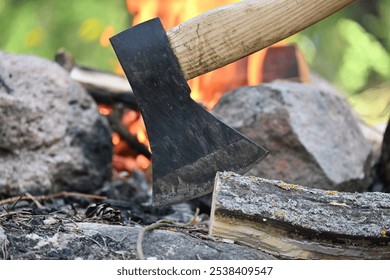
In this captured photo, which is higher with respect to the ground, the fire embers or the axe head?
the axe head

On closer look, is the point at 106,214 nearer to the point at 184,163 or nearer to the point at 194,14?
the point at 184,163

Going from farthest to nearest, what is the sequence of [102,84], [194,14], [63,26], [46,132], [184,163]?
[63,26] → [194,14] → [102,84] → [46,132] → [184,163]

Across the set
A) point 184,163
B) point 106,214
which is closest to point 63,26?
point 106,214

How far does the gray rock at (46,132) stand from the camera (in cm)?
357

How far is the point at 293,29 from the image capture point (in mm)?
2604

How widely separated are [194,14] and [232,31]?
2.96m

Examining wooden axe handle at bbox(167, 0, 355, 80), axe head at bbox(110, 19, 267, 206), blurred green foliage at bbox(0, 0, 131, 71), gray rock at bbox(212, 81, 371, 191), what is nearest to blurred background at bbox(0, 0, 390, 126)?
blurred green foliage at bbox(0, 0, 131, 71)

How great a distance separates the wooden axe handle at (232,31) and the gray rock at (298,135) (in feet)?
3.63

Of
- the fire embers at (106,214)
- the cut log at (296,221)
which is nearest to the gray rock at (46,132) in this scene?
the fire embers at (106,214)

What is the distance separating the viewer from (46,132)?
3.75 metres

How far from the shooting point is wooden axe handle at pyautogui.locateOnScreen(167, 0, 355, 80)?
2494mm

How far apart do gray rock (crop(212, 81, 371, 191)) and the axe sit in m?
1.16

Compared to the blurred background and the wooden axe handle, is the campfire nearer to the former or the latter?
the wooden axe handle
